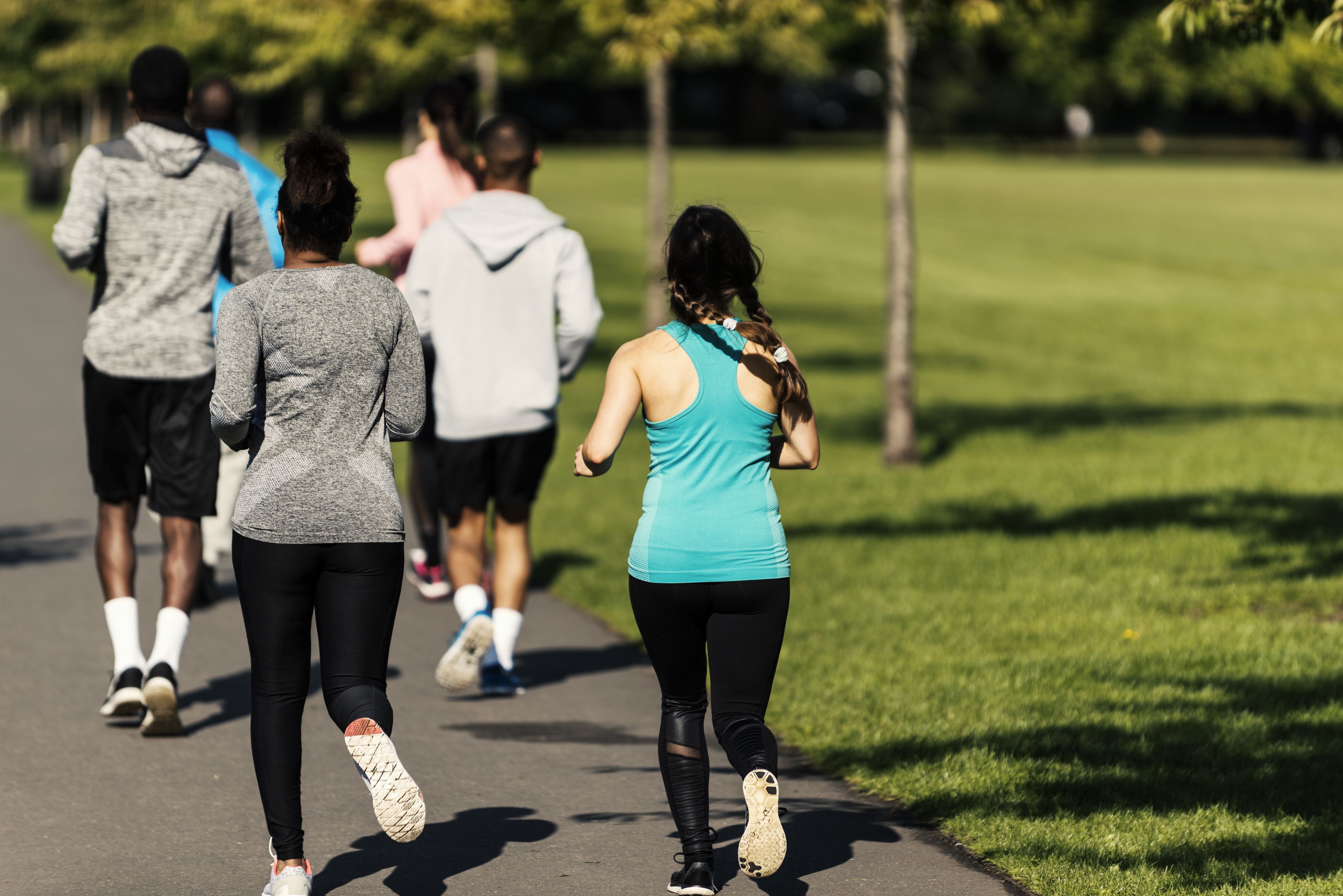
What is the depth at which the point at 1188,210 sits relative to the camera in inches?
1698

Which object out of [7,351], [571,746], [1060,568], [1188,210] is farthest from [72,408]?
[1188,210]

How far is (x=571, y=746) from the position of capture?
5902 mm

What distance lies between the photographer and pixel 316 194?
4152 mm

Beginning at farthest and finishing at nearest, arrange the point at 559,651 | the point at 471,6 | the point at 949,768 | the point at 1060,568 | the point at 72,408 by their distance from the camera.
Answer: the point at 471,6 < the point at 72,408 < the point at 1060,568 < the point at 559,651 < the point at 949,768

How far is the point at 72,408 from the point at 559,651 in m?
7.99

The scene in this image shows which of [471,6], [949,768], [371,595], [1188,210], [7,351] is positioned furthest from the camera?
[1188,210]

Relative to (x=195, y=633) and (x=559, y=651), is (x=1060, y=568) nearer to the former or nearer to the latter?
(x=559, y=651)

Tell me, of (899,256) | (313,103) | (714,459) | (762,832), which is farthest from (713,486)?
(313,103)

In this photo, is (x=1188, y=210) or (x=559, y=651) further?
(x=1188, y=210)

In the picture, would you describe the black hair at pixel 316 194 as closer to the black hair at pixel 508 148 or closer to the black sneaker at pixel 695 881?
the black sneaker at pixel 695 881

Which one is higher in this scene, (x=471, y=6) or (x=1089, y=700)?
(x=471, y=6)

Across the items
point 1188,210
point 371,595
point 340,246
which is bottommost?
point 1188,210

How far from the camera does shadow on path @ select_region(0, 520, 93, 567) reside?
880cm

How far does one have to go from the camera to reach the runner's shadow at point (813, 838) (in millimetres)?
4637
